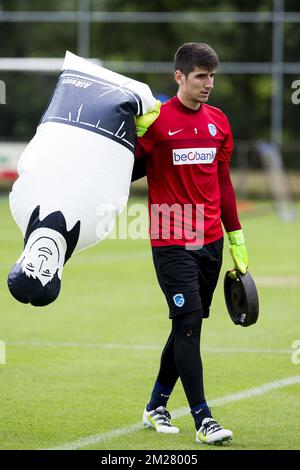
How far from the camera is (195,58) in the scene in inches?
264

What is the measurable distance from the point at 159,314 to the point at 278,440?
17.7 feet

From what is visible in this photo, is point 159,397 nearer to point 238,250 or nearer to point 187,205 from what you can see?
point 238,250

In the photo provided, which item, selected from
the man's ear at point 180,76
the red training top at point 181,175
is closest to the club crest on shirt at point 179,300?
the red training top at point 181,175

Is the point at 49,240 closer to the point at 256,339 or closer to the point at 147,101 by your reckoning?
the point at 147,101

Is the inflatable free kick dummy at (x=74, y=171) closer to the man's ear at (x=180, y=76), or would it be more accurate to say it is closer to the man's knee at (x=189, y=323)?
the man's ear at (x=180, y=76)

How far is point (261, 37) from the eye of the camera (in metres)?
35.1

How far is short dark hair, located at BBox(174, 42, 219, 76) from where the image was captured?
6.70 meters

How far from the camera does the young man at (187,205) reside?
6.66 m

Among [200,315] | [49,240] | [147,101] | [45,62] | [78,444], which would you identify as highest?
[45,62]

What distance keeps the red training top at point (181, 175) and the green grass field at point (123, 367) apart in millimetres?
1272

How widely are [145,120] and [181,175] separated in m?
0.40

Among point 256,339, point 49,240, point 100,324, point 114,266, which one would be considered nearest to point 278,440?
point 49,240

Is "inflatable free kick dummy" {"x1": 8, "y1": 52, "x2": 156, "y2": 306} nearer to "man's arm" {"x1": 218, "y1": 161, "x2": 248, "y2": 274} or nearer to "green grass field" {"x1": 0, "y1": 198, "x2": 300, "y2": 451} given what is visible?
"man's arm" {"x1": 218, "y1": 161, "x2": 248, "y2": 274}

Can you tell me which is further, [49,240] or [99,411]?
[99,411]
